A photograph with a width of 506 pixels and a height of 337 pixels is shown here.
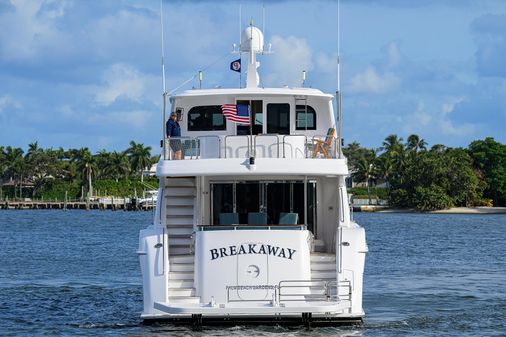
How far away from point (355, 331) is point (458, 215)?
114 meters

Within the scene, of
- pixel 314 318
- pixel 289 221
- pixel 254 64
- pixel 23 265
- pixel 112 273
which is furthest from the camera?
pixel 23 265

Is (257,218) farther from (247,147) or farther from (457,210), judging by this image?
(457,210)

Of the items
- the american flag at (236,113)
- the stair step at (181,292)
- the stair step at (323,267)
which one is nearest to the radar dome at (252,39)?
the american flag at (236,113)

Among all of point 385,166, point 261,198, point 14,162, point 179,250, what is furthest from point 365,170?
point 179,250

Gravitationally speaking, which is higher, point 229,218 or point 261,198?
point 261,198

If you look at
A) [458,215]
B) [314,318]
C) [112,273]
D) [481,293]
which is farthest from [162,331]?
[458,215]

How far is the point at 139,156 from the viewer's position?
166250 millimetres

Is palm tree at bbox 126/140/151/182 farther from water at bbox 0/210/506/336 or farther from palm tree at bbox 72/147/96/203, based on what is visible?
water at bbox 0/210/506/336

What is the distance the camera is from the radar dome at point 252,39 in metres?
25.6

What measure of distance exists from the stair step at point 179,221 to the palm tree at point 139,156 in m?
144

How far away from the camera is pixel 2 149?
16850cm

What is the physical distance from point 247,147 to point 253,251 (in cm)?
274

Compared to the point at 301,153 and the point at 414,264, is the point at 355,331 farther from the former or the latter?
the point at 414,264

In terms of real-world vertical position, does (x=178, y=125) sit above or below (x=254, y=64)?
below
